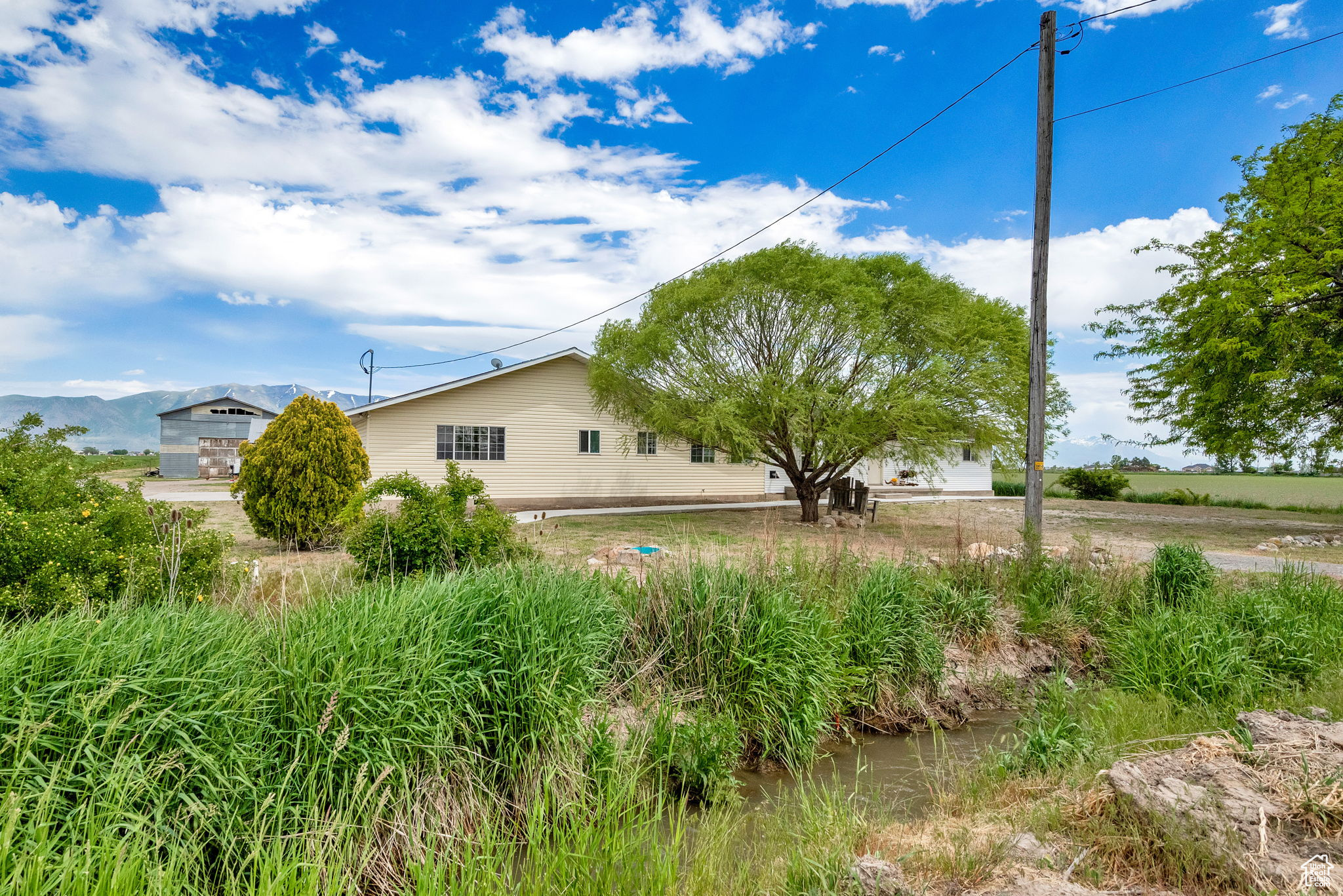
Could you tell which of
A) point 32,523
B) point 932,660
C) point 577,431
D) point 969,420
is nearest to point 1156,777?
point 932,660

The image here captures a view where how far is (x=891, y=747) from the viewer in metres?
5.59

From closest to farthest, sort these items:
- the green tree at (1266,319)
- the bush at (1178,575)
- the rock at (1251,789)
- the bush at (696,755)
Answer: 1. the rock at (1251,789)
2. the bush at (696,755)
3. the bush at (1178,575)
4. the green tree at (1266,319)

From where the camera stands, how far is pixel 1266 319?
53.7ft

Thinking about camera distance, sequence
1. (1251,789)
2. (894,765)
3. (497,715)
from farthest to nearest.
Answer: (894,765), (497,715), (1251,789)

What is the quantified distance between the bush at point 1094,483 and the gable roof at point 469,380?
25.0 meters

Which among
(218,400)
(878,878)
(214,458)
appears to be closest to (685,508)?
(878,878)

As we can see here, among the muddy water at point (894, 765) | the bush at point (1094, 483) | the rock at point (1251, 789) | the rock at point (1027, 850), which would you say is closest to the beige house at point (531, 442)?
the muddy water at point (894, 765)

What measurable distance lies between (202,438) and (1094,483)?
44401 millimetres

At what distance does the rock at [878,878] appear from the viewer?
2848 mm

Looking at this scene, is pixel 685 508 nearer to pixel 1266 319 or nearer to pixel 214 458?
pixel 1266 319

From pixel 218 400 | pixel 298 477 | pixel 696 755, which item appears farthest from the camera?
pixel 218 400

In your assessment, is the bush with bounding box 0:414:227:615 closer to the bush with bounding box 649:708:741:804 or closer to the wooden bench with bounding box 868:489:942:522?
the bush with bounding box 649:708:741:804

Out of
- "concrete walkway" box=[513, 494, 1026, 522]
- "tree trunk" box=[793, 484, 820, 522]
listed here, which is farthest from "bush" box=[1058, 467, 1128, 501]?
"tree trunk" box=[793, 484, 820, 522]

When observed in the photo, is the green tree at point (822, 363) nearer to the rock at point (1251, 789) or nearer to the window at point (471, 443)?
the window at point (471, 443)
